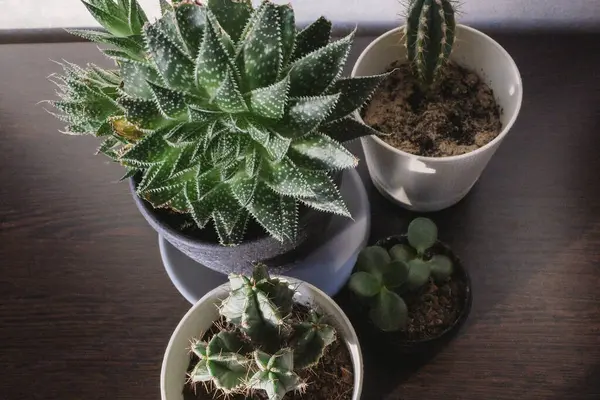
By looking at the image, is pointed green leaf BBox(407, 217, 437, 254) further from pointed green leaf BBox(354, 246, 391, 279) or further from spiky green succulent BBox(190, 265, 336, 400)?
spiky green succulent BBox(190, 265, 336, 400)

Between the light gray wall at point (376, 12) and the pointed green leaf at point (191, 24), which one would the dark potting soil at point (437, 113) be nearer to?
the light gray wall at point (376, 12)

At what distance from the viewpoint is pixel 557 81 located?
774 millimetres

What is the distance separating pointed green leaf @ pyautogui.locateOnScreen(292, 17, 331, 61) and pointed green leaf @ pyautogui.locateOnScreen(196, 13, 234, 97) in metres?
0.08

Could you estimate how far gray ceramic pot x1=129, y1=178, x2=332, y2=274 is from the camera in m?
0.53

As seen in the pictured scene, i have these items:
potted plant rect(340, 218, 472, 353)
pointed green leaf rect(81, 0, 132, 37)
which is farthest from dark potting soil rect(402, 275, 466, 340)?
pointed green leaf rect(81, 0, 132, 37)

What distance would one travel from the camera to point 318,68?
48cm

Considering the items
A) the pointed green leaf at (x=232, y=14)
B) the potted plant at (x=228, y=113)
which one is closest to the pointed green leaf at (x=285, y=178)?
the potted plant at (x=228, y=113)

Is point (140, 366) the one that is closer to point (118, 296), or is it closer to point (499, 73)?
point (118, 296)

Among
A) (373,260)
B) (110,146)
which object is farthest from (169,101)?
(373,260)

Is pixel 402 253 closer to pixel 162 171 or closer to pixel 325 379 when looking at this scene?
pixel 325 379

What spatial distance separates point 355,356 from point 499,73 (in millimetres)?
329

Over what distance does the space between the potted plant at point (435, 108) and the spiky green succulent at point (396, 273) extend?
62mm

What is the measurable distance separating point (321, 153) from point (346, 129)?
5 cm

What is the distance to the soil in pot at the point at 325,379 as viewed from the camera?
0.55 meters
